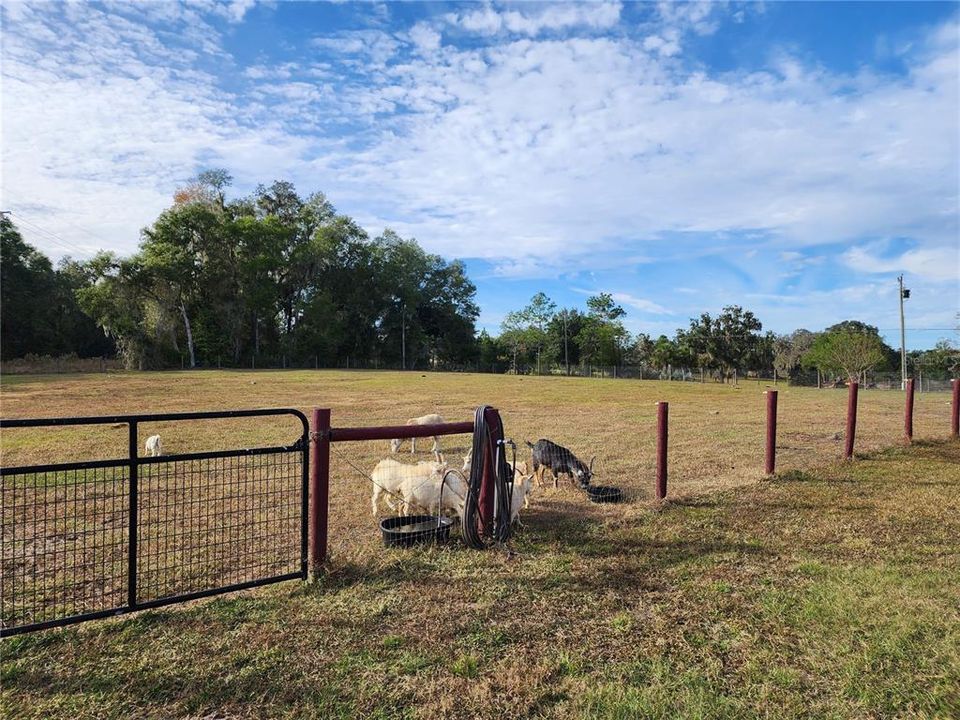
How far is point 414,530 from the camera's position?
193 inches

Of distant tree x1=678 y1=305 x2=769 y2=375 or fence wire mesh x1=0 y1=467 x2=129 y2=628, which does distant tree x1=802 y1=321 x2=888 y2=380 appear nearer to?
distant tree x1=678 y1=305 x2=769 y2=375

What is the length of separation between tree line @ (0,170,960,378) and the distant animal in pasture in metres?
48.6

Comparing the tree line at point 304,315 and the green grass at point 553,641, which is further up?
the tree line at point 304,315

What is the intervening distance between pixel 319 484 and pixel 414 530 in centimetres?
117

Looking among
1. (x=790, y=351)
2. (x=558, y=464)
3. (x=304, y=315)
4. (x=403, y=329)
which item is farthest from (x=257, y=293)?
(x=790, y=351)

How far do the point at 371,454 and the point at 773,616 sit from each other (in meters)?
7.05

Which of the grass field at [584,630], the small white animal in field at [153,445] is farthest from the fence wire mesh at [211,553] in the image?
the small white animal in field at [153,445]

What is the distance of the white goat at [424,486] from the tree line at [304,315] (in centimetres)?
4919

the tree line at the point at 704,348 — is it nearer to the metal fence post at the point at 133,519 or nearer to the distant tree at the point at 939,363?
the distant tree at the point at 939,363

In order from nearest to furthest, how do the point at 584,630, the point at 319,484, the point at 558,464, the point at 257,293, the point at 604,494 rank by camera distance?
the point at 584,630
the point at 319,484
the point at 604,494
the point at 558,464
the point at 257,293

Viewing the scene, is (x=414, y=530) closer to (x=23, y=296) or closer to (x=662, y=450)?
(x=662, y=450)

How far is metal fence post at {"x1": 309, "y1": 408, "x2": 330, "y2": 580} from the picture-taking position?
4.06 meters

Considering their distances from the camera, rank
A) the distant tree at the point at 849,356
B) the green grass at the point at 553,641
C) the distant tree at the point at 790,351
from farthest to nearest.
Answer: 1. the distant tree at the point at 790,351
2. the distant tree at the point at 849,356
3. the green grass at the point at 553,641

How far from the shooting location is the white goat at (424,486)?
214 inches
